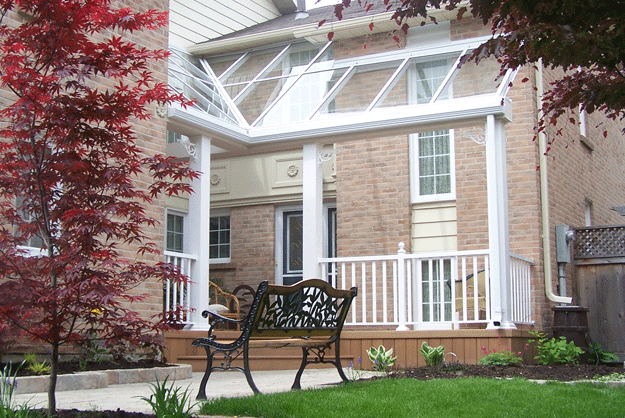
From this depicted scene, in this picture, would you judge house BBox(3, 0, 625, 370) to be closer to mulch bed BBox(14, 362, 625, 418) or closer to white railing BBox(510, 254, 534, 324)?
white railing BBox(510, 254, 534, 324)

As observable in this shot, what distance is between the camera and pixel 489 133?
32.8 ft

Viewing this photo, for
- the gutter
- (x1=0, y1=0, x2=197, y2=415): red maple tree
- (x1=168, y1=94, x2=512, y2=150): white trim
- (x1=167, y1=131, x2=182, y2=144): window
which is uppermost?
the gutter

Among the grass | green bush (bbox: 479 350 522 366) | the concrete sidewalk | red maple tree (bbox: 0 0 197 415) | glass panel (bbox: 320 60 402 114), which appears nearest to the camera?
red maple tree (bbox: 0 0 197 415)

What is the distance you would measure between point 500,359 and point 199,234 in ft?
13.3

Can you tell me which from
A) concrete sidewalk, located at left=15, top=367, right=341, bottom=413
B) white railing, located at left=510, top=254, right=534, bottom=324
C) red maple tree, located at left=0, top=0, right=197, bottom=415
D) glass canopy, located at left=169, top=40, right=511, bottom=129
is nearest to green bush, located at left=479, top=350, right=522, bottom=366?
white railing, located at left=510, top=254, right=534, bottom=324

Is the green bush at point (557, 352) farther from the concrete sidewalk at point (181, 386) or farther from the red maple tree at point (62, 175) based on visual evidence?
the red maple tree at point (62, 175)

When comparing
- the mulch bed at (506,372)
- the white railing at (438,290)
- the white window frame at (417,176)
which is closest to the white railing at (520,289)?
the white railing at (438,290)

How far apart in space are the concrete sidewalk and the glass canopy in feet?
11.8

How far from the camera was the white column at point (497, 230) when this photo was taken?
32.1ft

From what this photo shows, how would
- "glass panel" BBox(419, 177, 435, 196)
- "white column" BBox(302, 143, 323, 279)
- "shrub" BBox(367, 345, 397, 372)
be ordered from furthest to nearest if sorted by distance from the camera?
"glass panel" BBox(419, 177, 435, 196)
"white column" BBox(302, 143, 323, 279)
"shrub" BBox(367, 345, 397, 372)

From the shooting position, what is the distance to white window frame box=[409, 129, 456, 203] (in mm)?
12109

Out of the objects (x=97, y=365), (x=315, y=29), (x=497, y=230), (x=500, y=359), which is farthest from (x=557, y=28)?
(x=315, y=29)

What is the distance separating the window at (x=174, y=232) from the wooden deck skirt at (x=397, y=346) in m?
3.27

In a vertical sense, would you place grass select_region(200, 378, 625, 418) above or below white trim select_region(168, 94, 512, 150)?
below
